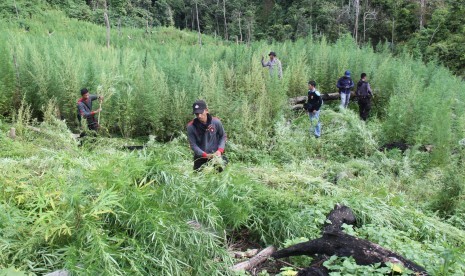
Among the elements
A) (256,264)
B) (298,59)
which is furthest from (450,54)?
(256,264)

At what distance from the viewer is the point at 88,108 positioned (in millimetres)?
7316

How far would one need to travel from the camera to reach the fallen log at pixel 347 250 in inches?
106

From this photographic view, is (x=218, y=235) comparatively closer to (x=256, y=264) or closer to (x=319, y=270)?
(x=256, y=264)

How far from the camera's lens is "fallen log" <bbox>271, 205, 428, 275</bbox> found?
270 cm

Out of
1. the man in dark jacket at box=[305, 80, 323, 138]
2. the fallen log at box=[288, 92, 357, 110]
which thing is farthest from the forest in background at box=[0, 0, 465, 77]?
the man in dark jacket at box=[305, 80, 323, 138]

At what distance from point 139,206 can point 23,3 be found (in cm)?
2941

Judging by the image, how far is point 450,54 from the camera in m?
20.5

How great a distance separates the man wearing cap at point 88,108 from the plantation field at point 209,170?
0.92 feet

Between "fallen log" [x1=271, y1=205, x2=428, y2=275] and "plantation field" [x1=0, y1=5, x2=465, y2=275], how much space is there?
102 millimetres

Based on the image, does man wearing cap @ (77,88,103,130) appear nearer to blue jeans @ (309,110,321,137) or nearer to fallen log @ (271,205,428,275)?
blue jeans @ (309,110,321,137)

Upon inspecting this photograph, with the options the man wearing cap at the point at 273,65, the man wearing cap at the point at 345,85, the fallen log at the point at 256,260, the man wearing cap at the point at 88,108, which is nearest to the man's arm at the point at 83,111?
the man wearing cap at the point at 88,108

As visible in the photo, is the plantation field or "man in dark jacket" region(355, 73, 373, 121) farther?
"man in dark jacket" region(355, 73, 373, 121)

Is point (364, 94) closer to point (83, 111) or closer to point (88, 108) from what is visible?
point (88, 108)

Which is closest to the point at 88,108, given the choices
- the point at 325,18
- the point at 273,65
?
the point at 273,65
